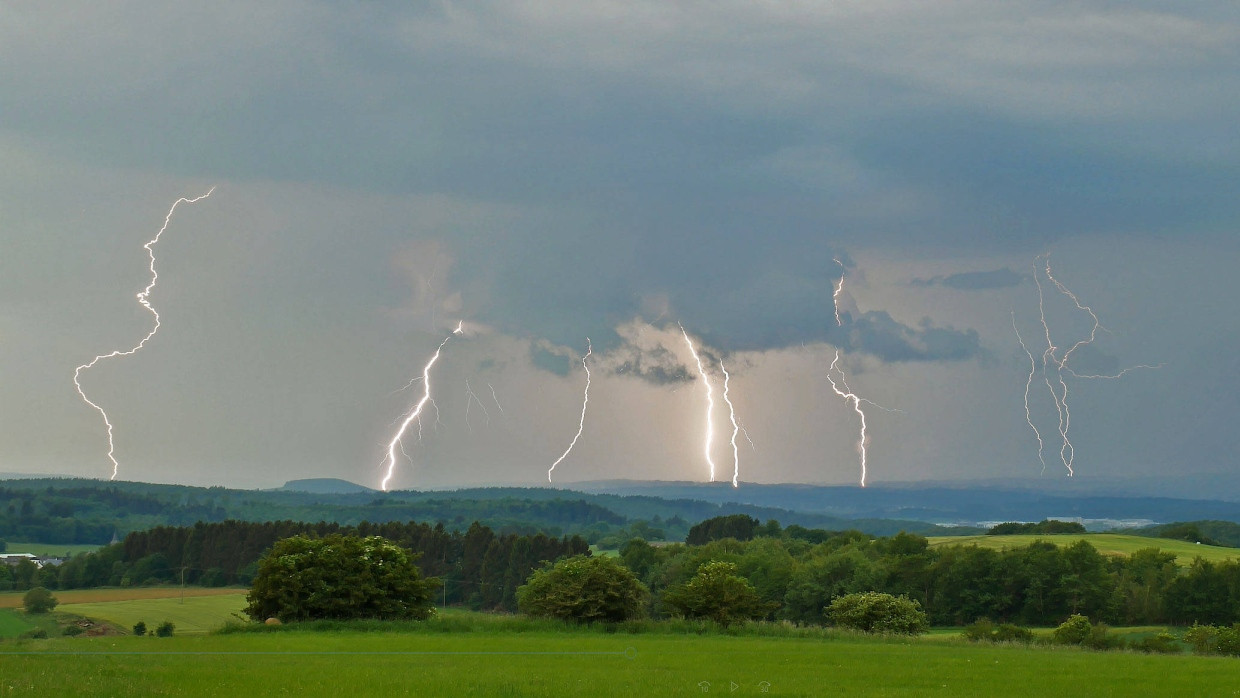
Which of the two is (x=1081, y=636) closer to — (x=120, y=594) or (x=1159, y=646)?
(x=1159, y=646)

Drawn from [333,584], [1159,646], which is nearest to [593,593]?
[333,584]

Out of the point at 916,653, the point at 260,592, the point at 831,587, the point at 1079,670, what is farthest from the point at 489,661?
the point at 831,587

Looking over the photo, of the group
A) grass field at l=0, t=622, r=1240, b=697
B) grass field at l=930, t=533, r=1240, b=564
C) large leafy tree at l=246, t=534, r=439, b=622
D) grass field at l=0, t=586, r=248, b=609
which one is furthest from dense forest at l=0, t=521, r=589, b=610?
grass field at l=0, t=622, r=1240, b=697

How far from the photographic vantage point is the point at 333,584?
160 feet

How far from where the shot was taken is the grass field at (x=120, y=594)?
10554cm

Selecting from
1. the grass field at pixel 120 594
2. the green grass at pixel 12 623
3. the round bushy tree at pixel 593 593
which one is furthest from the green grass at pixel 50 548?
the round bushy tree at pixel 593 593

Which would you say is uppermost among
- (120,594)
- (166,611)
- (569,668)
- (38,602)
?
(569,668)

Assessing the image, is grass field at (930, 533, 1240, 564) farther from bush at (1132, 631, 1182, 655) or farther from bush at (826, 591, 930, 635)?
bush at (1132, 631, 1182, 655)

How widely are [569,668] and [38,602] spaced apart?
84.3 meters

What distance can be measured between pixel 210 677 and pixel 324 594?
2464 cm

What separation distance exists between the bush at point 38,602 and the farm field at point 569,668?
64.7m

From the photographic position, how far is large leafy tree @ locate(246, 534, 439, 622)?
158 ft

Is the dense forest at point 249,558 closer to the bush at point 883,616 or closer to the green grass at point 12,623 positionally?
the green grass at point 12,623

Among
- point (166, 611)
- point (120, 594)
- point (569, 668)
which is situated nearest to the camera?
point (569, 668)
